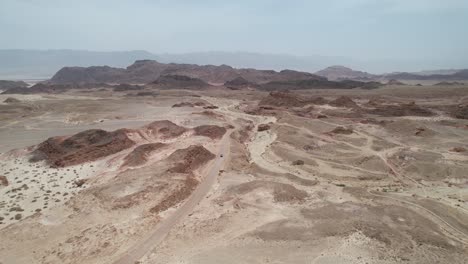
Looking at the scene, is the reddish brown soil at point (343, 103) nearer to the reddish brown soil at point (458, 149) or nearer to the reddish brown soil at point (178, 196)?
the reddish brown soil at point (458, 149)

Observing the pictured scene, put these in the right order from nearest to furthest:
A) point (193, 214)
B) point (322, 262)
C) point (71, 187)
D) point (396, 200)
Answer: point (322, 262) → point (193, 214) → point (396, 200) → point (71, 187)

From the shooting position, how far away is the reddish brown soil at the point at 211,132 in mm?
50081

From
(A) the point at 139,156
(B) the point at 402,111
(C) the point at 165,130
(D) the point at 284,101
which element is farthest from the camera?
(D) the point at 284,101

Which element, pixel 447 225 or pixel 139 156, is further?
pixel 139 156

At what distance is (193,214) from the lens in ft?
84.1

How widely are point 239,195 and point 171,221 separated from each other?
6000 mm

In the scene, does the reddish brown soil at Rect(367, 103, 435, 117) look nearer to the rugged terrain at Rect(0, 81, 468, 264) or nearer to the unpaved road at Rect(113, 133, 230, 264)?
the rugged terrain at Rect(0, 81, 468, 264)

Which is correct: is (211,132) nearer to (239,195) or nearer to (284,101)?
(239,195)

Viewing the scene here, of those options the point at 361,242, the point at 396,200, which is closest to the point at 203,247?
the point at 361,242

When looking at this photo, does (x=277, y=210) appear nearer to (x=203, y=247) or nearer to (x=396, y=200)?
(x=203, y=247)

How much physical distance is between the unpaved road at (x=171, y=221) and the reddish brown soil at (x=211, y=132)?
1180cm

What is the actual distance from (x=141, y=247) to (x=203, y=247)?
342 centimetres

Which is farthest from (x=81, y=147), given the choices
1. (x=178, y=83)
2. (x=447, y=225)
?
(x=178, y=83)

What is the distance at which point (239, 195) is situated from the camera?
93.8 feet
